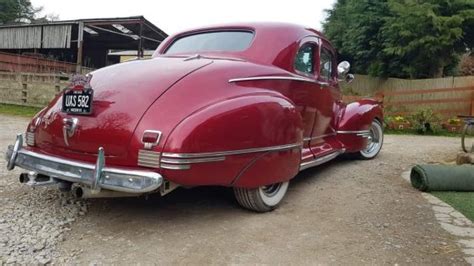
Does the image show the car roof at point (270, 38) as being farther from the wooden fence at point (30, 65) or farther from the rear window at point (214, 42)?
the wooden fence at point (30, 65)

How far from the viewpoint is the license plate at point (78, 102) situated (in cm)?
331

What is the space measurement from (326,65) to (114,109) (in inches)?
119

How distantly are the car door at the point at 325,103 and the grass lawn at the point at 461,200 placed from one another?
4.31 ft

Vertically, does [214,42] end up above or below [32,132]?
above

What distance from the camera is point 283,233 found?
3.37m

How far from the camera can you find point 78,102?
3.37 meters

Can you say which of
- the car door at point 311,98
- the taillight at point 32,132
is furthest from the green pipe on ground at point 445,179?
the taillight at point 32,132

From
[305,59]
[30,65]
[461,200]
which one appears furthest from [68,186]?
[30,65]

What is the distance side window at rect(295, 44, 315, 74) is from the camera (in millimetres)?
4516

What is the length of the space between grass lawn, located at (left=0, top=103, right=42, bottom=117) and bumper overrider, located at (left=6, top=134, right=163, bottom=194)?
10.8 metres

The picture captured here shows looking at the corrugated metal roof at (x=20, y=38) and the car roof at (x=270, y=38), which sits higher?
the corrugated metal roof at (x=20, y=38)

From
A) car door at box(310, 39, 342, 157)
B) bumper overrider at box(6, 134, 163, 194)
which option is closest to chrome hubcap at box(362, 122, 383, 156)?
car door at box(310, 39, 342, 157)

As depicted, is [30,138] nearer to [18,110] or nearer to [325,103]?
[325,103]

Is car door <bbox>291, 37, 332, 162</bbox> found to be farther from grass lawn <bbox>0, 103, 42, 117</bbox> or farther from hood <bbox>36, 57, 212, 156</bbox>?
grass lawn <bbox>0, 103, 42, 117</bbox>
